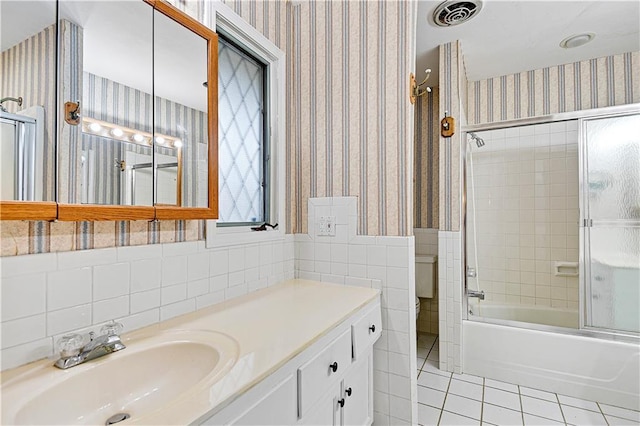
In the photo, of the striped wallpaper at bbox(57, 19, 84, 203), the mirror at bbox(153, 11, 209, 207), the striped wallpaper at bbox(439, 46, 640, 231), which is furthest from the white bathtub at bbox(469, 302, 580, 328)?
the striped wallpaper at bbox(57, 19, 84, 203)

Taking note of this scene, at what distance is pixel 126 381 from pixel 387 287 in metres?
1.16

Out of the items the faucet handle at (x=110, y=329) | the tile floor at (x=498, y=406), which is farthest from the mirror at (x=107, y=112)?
the tile floor at (x=498, y=406)

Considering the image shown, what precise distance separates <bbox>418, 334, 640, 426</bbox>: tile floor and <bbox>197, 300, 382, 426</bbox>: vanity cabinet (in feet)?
2.04

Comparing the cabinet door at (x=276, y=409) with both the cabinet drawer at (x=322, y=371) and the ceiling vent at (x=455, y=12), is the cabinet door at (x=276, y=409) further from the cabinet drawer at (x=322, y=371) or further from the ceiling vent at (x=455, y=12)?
the ceiling vent at (x=455, y=12)

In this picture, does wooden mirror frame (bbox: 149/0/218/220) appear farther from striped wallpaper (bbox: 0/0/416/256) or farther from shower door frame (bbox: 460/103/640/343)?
shower door frame (bbox: 460/103/640/343)

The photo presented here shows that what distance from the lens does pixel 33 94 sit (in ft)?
2.60

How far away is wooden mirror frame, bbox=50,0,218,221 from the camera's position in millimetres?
885

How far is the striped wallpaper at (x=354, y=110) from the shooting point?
1.60 meters

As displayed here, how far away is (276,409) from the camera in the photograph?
81cm

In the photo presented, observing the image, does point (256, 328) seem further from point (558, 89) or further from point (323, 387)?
point (558, 89)

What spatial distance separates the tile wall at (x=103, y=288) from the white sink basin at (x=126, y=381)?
0.10 m

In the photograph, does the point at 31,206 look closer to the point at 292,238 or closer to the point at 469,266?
the point at 292,238

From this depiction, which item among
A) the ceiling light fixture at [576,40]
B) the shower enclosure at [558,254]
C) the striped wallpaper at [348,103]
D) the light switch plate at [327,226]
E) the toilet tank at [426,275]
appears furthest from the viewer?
the toilet tank at [426,275]

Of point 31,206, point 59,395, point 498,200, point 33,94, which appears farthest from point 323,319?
point 498,200
